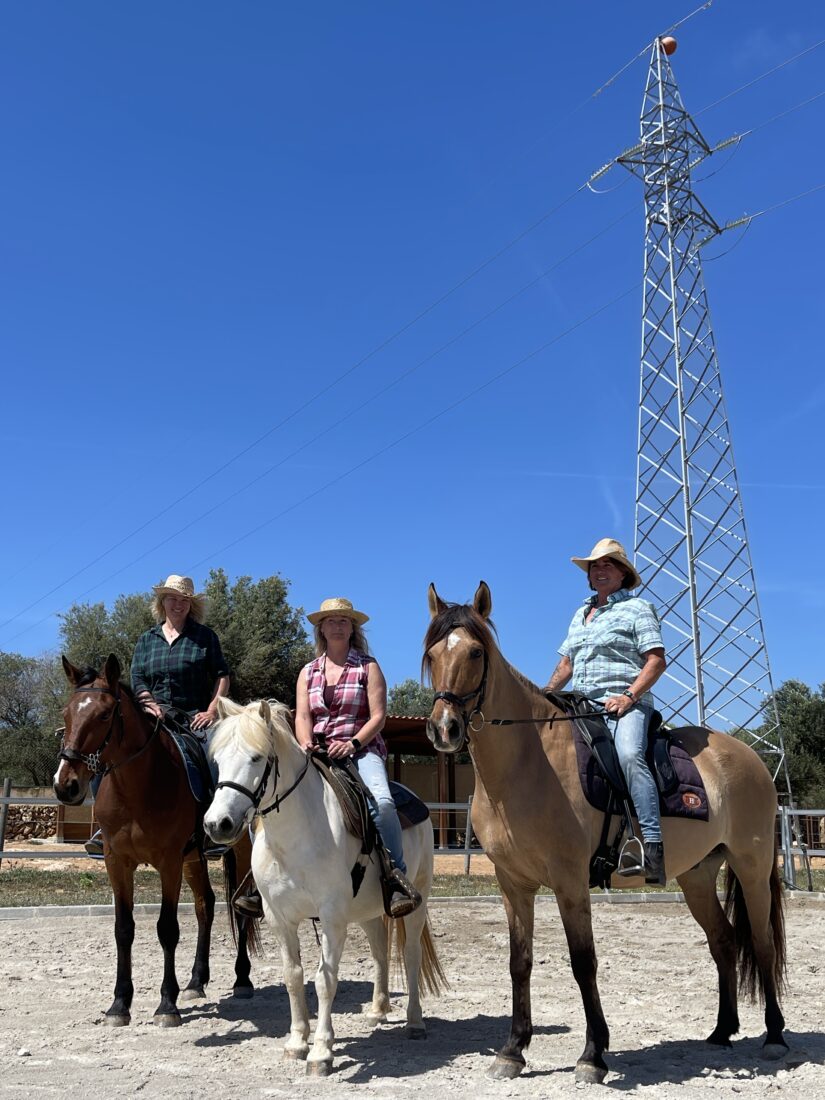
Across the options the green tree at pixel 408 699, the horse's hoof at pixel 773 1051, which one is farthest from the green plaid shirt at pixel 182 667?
the green tree at pixel 408 699

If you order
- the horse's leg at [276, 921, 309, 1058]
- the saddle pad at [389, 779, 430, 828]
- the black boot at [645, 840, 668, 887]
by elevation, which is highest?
the saddle pad at [389, 779, 430, 828]

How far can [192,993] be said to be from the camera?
7.29 meters

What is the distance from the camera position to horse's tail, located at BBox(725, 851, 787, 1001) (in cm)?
613

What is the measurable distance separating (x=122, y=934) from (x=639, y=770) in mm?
3714

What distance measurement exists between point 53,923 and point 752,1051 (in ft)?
27.7

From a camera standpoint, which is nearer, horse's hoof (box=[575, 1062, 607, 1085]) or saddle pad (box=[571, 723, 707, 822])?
horse's hoof (box=[575, 1062, 607, 1085])

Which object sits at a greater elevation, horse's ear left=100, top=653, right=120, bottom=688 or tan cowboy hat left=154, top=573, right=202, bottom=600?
tan cowboy hat left=154, top=573, right=202, bottom=600

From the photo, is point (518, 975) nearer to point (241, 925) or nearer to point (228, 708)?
point (228, 708)

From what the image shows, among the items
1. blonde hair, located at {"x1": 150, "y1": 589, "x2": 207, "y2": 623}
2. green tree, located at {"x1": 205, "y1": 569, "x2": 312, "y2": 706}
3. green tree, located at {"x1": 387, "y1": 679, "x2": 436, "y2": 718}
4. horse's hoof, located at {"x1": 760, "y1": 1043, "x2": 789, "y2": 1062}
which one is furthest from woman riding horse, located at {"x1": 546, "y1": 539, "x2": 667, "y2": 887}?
green tree, located at {"x1": 387, "y1": 679, "x2": 436, "y2": 718}

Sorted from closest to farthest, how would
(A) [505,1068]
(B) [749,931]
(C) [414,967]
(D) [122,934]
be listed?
(A) [505,1068] → (B) [749,931] → (C) [414,967] → (D) [122,934]

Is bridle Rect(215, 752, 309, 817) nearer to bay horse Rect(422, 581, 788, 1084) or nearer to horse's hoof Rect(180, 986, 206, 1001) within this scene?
bay horse Rect(422, 581, 788, 1084)

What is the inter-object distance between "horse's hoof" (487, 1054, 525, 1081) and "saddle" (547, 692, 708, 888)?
1019 mm

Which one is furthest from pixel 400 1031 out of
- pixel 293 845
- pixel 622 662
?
pixel 622 662

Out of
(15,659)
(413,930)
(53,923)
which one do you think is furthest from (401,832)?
(15,659)
